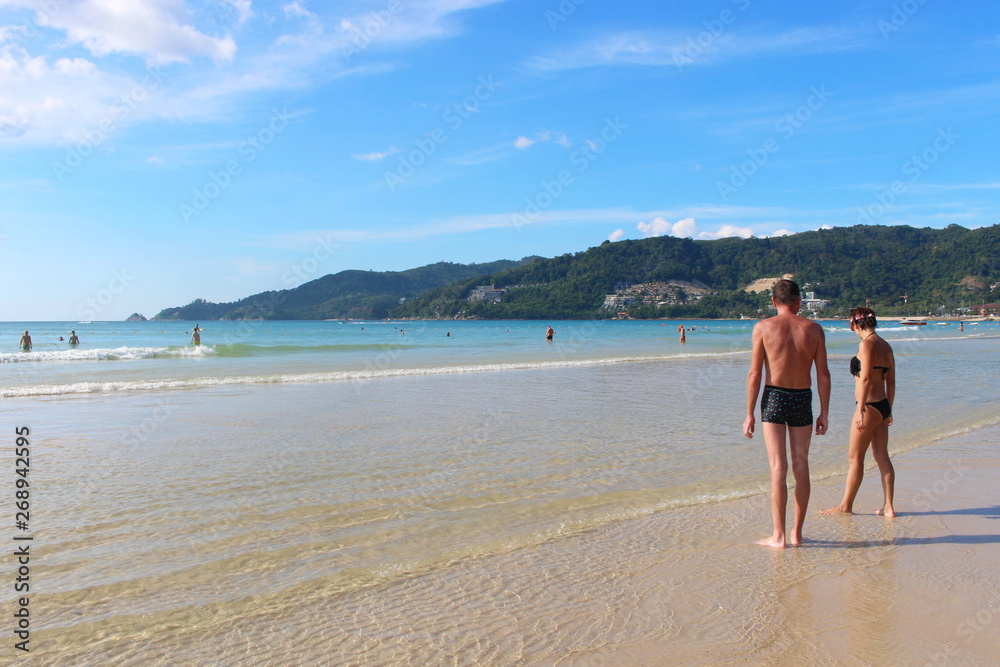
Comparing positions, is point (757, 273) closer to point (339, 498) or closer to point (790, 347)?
point (790, 347)

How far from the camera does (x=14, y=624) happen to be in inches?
151

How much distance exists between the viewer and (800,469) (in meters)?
5.07

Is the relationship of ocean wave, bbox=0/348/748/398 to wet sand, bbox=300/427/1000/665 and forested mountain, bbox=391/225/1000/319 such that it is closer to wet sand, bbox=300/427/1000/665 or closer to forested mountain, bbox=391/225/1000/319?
wet sand, bbox=300/427/1000/665

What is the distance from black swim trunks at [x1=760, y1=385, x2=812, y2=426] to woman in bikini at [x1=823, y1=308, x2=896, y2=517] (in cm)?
105

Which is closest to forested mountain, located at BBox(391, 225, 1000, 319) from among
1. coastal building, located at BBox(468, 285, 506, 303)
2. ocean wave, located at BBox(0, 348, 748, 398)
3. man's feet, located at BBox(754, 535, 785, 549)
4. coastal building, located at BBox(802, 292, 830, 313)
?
coastal building, located at BBox(802, 292, 830, 313)

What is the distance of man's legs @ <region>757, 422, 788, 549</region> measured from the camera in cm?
507

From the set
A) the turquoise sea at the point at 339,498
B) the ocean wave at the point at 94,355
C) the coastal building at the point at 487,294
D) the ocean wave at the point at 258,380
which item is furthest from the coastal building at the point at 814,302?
the turquoise sea at the point at 339,498

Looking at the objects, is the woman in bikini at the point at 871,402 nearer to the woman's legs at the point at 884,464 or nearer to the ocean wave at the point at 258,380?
the woman's legs at the point at 884,464

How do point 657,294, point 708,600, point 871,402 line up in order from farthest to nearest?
1. point 657,294
2. point 871,402
3. point 708,600

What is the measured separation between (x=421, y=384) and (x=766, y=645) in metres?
15.3

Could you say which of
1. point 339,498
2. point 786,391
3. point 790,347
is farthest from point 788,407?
point 339,498

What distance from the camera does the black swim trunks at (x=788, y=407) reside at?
5.04 m

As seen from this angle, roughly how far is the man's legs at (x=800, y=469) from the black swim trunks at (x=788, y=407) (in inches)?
2.9

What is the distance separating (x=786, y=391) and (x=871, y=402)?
52.6 inches
